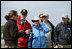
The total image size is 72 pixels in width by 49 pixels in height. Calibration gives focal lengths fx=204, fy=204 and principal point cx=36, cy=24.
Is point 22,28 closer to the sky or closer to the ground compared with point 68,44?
closer to the sky

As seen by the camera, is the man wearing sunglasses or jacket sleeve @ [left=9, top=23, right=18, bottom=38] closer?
jacket sleeve @ [left=9, top=23, right=18, bottom=38]

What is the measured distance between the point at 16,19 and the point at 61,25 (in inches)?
60.7

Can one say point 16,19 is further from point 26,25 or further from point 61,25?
point 61,25

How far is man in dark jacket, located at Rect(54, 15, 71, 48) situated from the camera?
6426 mm

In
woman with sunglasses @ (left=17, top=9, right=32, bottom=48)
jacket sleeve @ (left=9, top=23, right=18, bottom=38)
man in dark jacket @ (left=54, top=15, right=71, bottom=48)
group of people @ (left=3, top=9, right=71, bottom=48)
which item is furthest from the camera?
man in dark jacket @ (left=54, top=15, right=71, bottom=48)

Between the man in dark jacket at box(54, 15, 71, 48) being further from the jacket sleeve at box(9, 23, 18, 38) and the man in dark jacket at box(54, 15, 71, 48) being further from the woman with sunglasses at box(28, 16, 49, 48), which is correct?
the jacket sleeve at box(9, 23, 18, 38)

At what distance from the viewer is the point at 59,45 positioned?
6.52 meters

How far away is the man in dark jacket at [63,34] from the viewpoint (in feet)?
21.1

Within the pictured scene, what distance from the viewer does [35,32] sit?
6.12 meters

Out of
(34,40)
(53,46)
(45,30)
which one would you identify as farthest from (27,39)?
(53,46)

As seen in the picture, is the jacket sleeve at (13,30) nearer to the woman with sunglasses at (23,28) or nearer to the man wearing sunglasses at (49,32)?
the woman with sunglasses at (23,28)

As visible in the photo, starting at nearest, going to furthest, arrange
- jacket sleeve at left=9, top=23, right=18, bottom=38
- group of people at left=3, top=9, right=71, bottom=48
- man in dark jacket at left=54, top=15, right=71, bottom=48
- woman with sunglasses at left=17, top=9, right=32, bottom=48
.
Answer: jacket sleeve at left=9, top=23, right=18, bottom=38, group of people at left=3, top=9, right=71, bottom=48, woman with sunglasses at left=17, top=9, right=32, bottom=48, man in dark jacket at left=54, top=15, right=71, bottom=48

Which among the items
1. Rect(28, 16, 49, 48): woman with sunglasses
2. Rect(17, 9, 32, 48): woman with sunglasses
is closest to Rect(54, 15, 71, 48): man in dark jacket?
Rect(28, 16, 49, 48): woman with sunglasses

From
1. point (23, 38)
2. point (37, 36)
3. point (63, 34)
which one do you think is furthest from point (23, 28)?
point (63, 34)
